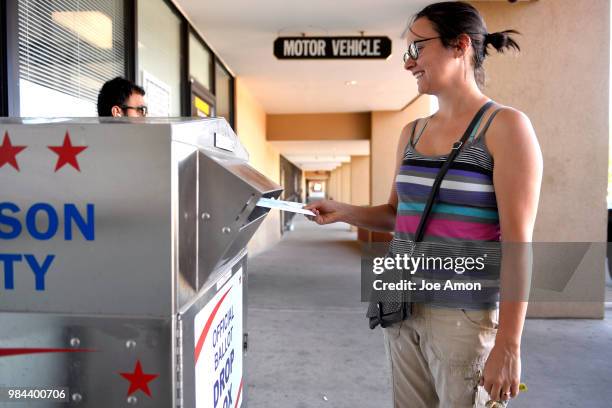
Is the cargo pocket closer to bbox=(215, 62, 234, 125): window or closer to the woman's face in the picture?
the woman's face

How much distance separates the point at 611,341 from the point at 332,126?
7.33 m

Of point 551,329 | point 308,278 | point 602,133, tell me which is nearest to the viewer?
point 551,329

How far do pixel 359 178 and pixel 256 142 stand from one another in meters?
8.32

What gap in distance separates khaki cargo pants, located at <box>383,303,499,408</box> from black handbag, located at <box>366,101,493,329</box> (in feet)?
0.12

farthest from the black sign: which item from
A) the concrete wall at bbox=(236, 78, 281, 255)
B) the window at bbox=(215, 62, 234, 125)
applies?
the concrete wall at bbox=(236, 78, 281, 255)

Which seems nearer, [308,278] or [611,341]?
[611,341]

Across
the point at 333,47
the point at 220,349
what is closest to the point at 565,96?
the point at 333,47

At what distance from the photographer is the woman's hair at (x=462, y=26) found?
1.18 meters

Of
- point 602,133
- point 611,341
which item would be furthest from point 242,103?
point 611,341

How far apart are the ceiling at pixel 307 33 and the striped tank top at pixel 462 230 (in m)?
3.53

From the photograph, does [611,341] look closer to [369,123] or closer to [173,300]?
[173,300]

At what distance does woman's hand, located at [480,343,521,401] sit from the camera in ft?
3.38

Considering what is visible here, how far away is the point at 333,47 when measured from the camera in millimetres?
4348

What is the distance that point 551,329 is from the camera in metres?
3.91
